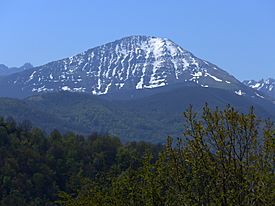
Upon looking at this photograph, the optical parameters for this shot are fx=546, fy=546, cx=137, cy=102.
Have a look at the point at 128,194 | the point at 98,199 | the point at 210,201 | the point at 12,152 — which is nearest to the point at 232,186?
the point at 210,201

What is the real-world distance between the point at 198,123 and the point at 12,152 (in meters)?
134

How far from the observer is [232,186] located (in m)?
18.9

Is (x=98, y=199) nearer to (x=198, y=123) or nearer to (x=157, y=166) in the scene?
(x=157, y=166)

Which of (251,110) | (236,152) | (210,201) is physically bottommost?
(210,201)

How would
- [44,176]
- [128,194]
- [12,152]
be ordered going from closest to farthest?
[128,194]
[44,176]
[12,152]

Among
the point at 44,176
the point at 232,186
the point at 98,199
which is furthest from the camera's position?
the point at 44,176

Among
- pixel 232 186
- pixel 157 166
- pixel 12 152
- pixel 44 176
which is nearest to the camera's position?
pixel 232 186

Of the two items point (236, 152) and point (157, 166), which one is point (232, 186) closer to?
point (236, 152)

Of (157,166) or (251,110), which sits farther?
(157,166)

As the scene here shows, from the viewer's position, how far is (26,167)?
141875 mm

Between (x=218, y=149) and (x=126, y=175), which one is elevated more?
(x=218, y=149)

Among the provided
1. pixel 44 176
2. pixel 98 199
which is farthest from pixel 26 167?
pixel 98 199

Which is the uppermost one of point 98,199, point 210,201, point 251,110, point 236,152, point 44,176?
point 251,110

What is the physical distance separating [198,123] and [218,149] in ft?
4.47
